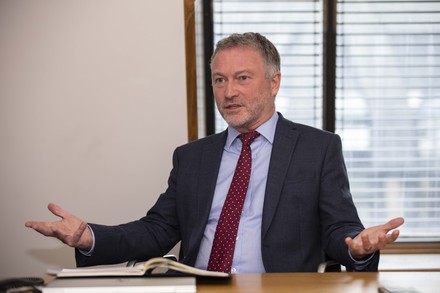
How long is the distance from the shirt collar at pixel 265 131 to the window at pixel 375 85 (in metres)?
1.16

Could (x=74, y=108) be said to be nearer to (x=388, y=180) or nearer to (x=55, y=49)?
(x=55, y=49)

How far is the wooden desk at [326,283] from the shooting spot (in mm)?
1567

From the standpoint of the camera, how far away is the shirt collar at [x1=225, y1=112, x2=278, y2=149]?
2.42 meters

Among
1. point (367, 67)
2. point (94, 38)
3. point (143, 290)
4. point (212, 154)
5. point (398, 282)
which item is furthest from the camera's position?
point (367, 67)

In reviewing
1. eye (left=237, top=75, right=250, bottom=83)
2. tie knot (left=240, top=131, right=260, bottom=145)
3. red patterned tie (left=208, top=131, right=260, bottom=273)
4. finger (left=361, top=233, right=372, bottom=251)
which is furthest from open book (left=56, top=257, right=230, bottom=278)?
eye (left=237, top=75, right=250, bottom=83)

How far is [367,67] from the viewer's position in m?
3.59

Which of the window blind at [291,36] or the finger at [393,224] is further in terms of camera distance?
the window blind at [291,36]

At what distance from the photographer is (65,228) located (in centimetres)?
200

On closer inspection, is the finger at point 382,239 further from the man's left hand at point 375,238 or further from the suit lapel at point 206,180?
the suit lapel at point 206,180

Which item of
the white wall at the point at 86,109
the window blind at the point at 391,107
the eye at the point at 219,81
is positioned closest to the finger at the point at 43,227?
the eye at the point at 219,81

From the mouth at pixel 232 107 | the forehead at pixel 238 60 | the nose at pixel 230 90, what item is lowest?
the mouth at pixel 232 107

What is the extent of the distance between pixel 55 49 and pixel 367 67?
1730mm

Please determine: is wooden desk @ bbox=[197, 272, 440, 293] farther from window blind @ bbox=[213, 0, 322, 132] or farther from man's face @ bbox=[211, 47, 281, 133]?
window blind @ bbox=[213, 0, 322, 132]

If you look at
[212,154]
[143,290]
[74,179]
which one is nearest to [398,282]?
[143,290]
